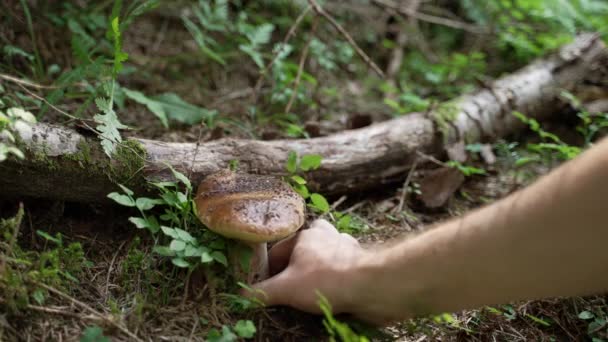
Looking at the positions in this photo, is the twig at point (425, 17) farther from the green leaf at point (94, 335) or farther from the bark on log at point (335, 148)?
the green leaf at point (94, 335)

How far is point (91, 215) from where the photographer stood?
8.66 ft

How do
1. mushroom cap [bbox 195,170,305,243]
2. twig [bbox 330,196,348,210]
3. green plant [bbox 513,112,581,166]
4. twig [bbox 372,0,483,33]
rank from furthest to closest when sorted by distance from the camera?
twig [bbox 372,0,483,33] → green plant [bbox 513,112,581,166] → twig [bbox 330,196,348,210] → mushroom cap [bbox 195,170,305,243]

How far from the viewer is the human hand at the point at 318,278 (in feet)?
6.60

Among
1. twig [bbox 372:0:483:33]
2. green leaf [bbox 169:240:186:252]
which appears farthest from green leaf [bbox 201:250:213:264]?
twig [bbox 372:0:483:33]

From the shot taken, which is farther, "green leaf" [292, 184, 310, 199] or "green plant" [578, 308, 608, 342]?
"green leaf" [292, 184, 310, 199]

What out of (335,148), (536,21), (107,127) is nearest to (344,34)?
(335,148)

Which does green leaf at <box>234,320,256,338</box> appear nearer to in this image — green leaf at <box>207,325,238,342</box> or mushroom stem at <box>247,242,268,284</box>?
green leaf at <box>207,325,238,342</box>

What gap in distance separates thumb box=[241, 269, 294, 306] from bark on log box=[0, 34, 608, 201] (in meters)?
0.84

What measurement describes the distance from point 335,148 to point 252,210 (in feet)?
4.47

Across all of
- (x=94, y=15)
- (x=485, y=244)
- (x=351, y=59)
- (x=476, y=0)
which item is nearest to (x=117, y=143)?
(x=485, y=244)

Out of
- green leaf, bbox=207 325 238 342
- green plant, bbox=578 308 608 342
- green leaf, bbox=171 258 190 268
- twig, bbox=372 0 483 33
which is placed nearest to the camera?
green leaf, bbox=207 325 238 342

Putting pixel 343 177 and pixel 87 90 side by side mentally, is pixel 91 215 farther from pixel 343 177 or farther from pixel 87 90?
pixel 343 177

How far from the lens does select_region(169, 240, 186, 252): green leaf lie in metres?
2.10

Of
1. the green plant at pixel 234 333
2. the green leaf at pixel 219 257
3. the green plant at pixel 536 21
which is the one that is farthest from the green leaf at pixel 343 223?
the green plant at pixel 536 21
